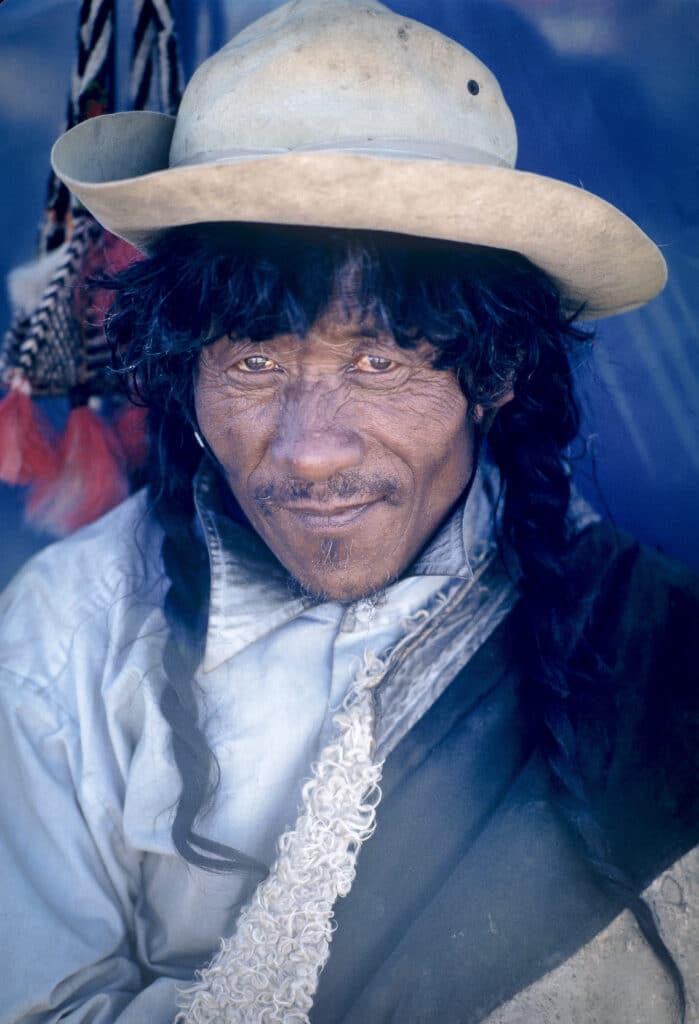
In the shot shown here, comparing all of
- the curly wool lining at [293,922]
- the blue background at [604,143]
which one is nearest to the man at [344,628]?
the curly wool lining at [293,922]

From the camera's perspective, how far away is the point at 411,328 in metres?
1.44

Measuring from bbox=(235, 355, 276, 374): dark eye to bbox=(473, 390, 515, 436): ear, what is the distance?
0.40 meters

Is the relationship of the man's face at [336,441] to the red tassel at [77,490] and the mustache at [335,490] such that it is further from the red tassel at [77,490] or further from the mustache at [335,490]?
the red tassel at [77,490]

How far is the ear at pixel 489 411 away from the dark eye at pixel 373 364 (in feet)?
0.76

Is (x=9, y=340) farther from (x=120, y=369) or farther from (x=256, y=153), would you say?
(x=256, y=153)

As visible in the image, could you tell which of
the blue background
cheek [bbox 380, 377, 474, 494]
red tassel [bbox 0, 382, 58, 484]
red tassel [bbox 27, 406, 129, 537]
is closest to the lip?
cheek [bbox 380, 377, 474, 494]

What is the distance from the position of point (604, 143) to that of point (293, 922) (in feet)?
5.86

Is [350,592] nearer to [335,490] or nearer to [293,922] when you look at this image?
[335,490]

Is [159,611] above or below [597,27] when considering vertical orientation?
below

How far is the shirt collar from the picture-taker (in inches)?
64.0

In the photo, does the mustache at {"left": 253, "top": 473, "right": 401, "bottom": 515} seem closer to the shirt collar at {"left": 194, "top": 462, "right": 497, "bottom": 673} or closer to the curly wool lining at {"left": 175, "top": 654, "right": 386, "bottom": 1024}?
the shirt collar at {"left": 194, "top": 462, "right": 497, "bottom": 673}

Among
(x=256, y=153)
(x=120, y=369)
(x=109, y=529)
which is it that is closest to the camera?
(x=256, y=153)

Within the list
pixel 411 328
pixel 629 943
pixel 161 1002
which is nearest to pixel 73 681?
pixel 161 1002

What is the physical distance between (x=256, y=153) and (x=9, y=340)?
3.68ft
